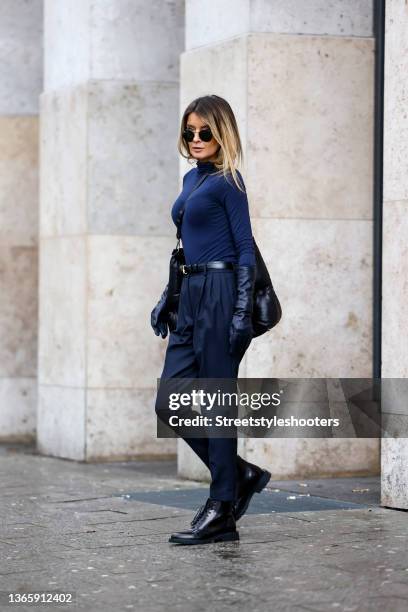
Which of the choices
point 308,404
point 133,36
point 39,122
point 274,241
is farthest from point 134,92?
point 308,404

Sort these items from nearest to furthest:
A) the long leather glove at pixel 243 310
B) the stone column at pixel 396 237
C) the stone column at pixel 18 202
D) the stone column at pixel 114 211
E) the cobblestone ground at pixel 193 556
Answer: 1. the cobblestone ground at pixel 193 556
2. the long leather glove at pixel 243 310
3. the stone column at pixel 396 237
4. the stone column at pixel 114 211
5. the stone column at pixel 18 202

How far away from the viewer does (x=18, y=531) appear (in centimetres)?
729

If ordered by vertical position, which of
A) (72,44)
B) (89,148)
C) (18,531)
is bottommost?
(18,531)

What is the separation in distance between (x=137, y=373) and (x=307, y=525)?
387 cm

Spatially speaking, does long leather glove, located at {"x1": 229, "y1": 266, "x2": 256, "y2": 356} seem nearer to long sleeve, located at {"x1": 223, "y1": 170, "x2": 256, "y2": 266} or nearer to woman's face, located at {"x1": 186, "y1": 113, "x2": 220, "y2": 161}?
long sleeve, located at {"x1": 223, "y1": 170, "x2": 256, "y2": 266}

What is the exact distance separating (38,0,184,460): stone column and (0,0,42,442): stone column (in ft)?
4.94

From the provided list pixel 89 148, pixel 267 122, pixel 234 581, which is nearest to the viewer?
pixel 234 581

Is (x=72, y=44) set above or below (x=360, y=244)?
above

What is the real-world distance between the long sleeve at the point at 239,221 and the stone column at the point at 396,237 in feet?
4.94

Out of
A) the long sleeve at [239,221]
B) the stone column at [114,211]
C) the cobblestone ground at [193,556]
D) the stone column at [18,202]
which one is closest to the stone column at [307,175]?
the cobblestone ground at [193,556]

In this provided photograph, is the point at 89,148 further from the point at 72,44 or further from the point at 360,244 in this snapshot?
the point at 360,244

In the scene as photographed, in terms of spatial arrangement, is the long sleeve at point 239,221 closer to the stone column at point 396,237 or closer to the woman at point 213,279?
the woman at point 213,279

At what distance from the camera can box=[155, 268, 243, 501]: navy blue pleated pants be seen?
664 cm

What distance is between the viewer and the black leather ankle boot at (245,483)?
6883 mm
